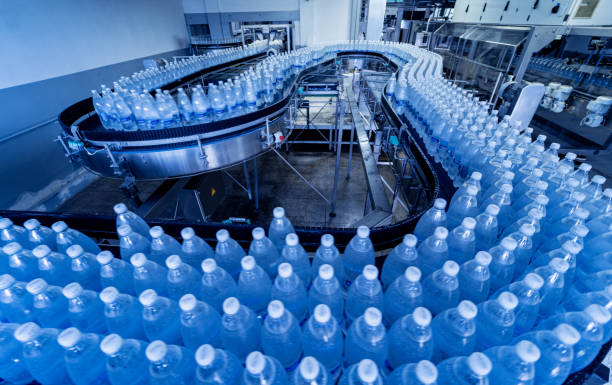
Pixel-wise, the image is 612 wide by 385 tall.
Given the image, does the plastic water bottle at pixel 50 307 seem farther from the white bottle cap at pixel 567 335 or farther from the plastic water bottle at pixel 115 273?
the white bottle cap at pixel 567 335

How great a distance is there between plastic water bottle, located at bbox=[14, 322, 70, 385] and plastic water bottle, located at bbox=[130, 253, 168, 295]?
205 mm

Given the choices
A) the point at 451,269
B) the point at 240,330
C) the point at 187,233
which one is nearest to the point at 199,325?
the point at 240,330

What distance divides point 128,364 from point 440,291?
79 centimetres

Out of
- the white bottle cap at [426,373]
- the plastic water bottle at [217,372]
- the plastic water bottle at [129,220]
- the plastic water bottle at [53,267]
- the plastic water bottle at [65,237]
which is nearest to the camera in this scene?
the white bottle cap at [426,373]

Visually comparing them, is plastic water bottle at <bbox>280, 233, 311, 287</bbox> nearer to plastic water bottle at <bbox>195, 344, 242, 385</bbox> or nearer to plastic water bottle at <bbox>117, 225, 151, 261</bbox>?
plastic water bottle at <bbox>195, 344, 242, 385</bbox>

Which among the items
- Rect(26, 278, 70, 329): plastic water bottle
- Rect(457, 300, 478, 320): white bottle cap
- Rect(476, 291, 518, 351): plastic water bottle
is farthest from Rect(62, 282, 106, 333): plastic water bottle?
Rect(476, 291, 518, 351): plastic water bottle

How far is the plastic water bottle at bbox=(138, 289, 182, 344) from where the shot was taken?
67 centimetres

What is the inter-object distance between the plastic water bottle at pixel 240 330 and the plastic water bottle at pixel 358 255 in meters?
0.40

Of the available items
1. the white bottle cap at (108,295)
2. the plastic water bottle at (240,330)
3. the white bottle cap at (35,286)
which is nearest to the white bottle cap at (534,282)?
the plastic water bottle at (240,330)

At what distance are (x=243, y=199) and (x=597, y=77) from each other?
17.2 ft

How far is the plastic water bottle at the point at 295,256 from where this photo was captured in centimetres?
80

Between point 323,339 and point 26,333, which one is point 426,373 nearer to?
point 323,339

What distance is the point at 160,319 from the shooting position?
26.7 inches

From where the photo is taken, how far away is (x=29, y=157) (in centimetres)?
351
